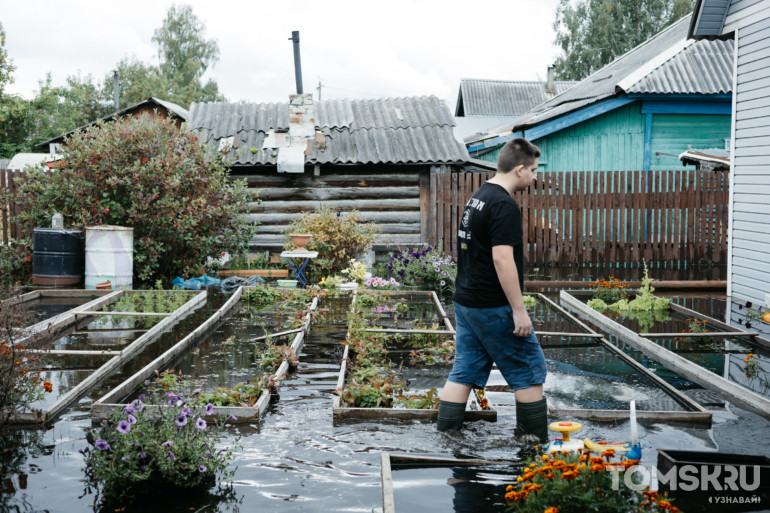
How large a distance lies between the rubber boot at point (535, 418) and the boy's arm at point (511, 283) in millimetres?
477

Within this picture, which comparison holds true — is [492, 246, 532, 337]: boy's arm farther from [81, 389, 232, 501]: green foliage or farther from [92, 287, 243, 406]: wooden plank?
[92, 287, 243, 406]: wooden plank

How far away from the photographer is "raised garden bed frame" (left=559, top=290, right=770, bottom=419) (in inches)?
212

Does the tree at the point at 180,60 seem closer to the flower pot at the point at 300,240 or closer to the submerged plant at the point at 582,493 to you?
the flower pot at the point at 300,240

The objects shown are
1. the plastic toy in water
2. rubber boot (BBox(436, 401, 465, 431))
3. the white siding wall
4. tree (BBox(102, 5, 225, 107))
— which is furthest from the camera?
tree (BBox(102, 5, 225, 107))

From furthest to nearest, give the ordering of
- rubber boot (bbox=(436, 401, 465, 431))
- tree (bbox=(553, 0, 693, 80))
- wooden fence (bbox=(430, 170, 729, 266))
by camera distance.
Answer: tree (bbox=(553, 0, 693, 80)) → wooden fence (bbox=(430, 170, 729, 266)) → rubber boot (bbox=(436, 401, 465, 431))

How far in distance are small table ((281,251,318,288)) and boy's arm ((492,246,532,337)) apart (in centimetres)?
760

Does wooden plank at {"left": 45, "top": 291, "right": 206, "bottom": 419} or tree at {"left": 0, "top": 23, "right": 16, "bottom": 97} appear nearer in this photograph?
wooden plank at {"left": 45, "top": 291, "right": 206, "bottom": 419}

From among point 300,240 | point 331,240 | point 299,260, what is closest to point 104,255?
point 300,240

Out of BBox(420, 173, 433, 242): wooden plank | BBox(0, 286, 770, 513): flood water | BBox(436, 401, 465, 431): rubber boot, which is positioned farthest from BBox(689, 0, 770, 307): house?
BBox(436, 401, 465, 431): rubber boot

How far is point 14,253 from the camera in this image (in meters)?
11.9

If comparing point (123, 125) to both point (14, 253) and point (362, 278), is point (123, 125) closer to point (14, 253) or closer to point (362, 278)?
point (14, 253)

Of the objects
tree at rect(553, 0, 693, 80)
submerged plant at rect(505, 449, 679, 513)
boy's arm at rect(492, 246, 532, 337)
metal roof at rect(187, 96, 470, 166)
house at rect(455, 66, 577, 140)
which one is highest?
tree at rect(553, 0, 693, 80)

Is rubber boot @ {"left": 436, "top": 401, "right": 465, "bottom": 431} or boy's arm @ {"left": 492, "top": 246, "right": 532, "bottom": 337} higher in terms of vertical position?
boy's arm @ {"left": 492, "top": 246, "right": 532, "bottom": 337}

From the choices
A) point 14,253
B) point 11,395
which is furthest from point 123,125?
point 11,395
